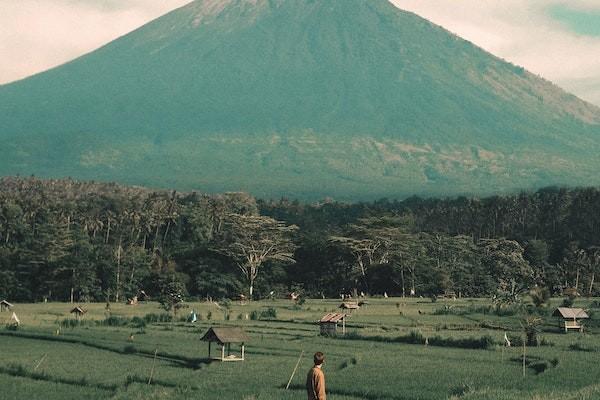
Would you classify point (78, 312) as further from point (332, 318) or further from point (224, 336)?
point (224, 336)

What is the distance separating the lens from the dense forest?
2473 inches

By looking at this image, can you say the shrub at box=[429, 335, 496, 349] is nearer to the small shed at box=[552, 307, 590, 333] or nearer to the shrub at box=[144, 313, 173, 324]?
the small shed at box=[552, 307, 590, 333]

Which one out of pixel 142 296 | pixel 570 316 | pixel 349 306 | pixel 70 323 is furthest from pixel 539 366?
pixel 142 296

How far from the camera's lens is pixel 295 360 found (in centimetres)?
2962

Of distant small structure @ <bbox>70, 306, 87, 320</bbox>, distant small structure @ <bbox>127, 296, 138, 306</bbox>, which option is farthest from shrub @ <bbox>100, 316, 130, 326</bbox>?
distant small structure @ <bbox>127, 296, 138, 306</bbox>

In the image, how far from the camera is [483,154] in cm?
17500

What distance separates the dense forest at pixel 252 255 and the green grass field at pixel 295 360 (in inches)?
671

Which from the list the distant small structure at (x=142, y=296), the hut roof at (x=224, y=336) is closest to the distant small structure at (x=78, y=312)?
the distant small structure at (x=142, y=296)

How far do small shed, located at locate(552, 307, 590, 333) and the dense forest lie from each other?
49.2ft

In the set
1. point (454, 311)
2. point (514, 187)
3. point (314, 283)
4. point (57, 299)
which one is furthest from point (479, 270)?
point (514, 187)

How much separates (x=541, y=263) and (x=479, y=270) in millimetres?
5769

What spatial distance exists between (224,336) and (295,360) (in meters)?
2.35

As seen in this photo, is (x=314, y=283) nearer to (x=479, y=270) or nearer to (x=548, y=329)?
(x=479, y=270)

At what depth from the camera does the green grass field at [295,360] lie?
2356 cm
